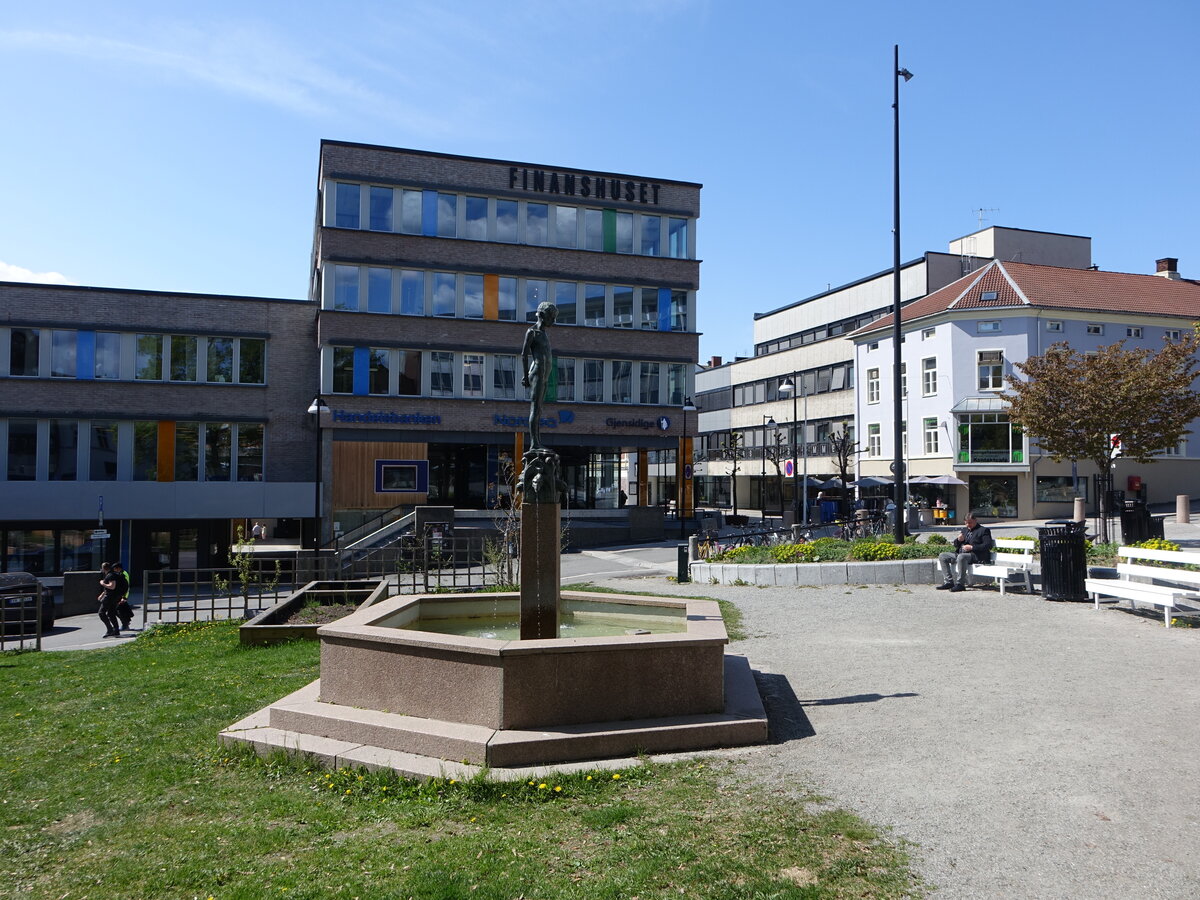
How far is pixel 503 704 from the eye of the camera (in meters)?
6.91

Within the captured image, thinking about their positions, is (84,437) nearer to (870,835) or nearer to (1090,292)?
(870,835)

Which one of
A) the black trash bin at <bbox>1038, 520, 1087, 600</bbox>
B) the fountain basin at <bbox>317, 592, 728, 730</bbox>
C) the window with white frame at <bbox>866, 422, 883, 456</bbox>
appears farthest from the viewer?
the window with white frame at <bbox>866, 422, 883, 456</bbox>

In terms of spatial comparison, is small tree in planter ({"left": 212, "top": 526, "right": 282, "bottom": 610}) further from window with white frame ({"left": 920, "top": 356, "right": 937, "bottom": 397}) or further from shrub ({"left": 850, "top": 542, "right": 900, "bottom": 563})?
window with white frame ({"left": 920, "top": 356, "right": 937, "bottom": 397})

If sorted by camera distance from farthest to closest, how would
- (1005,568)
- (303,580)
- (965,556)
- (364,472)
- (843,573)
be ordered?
(364,472), (303,580), (843,573), (965,556), (1005,568)

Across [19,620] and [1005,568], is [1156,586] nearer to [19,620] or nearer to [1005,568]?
[1005,568]

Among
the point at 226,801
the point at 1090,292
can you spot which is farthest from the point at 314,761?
the point at 1090,292

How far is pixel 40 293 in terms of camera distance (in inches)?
1439

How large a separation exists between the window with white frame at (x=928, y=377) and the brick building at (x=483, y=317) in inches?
538

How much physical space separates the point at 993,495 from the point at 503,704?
43016 mm

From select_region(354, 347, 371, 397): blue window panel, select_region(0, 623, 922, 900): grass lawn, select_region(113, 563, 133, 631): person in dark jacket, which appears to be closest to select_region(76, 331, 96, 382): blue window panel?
select_region(354, 347, 371, 397): blue window panel

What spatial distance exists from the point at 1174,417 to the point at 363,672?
86.8 feet

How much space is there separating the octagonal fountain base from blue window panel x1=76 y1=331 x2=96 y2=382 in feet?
113

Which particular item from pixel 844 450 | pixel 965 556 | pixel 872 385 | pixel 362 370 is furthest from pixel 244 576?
pixel 872 385

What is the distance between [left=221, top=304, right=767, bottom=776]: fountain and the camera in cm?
677
